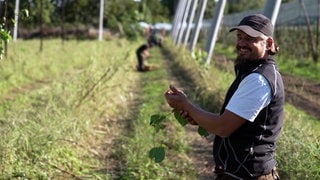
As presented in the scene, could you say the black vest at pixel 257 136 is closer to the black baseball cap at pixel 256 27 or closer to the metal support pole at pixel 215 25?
the black baseball cap at pixel 256 27

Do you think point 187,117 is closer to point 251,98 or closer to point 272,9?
point 251,98

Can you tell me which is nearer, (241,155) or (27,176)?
(241,155)

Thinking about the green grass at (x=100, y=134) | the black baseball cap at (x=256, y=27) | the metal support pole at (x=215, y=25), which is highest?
the black baseball cap at (x=256, y=27)

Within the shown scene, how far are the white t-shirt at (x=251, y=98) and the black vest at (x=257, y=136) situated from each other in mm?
40

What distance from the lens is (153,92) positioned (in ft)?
34.9

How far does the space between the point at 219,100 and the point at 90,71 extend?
229 centimetres

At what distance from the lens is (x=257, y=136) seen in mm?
2410

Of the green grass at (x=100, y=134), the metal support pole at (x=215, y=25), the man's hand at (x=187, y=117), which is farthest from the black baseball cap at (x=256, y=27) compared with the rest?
the metal support pole at (x=215, y=25)

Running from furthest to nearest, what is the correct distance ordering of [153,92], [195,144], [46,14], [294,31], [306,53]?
[46,14]
[294,31]
[306,53]
[153,92]
[195,144]

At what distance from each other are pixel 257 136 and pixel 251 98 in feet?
0.78

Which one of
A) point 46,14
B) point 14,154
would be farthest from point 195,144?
point 46,14

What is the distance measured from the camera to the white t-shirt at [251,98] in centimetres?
229

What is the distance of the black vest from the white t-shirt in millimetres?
40

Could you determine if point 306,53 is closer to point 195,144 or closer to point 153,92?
A: point 153,92
